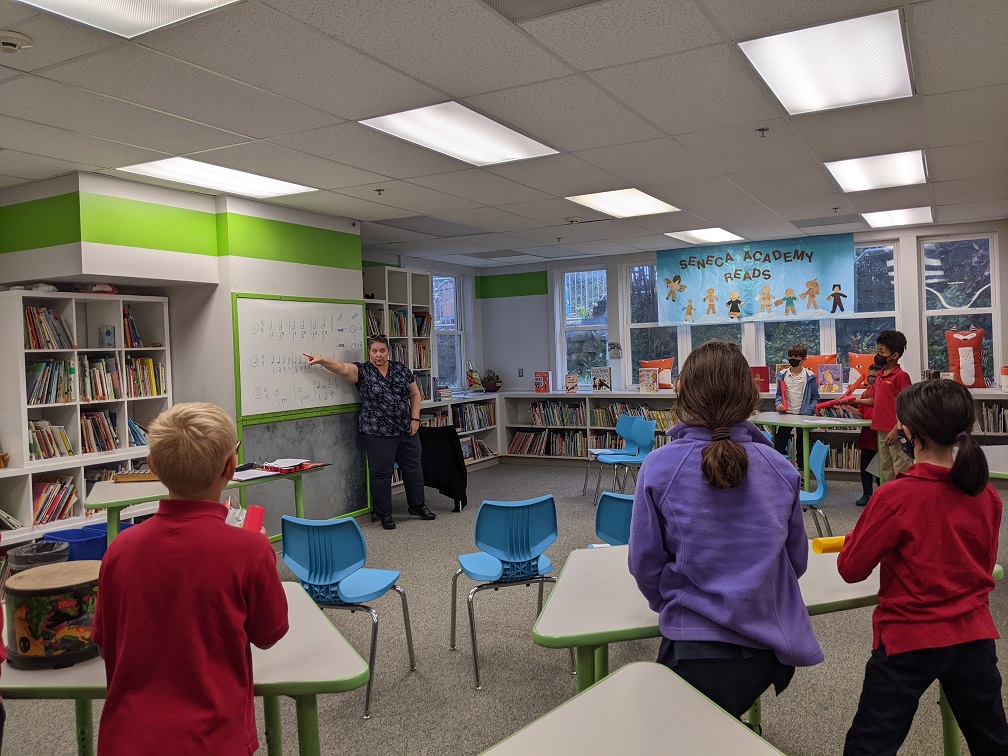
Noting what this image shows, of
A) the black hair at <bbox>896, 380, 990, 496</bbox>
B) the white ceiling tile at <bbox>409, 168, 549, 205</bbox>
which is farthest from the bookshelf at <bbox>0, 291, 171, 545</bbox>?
the black hair at <bbox>896, 380, 990, 496</bbox>

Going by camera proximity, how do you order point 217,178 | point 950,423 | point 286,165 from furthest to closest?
1. point 217,178
2. point 286,165
3. point 950,423

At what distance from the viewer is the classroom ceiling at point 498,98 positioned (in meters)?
2.73

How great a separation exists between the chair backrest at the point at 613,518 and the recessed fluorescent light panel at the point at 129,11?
7.97 feet

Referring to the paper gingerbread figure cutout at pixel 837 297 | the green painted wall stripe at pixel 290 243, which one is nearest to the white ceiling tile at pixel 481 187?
the green painted wall stripe at pixel 290 243

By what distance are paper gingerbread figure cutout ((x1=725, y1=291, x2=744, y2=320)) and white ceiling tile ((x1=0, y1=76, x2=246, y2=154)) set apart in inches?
245

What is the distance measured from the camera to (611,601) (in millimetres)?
2193

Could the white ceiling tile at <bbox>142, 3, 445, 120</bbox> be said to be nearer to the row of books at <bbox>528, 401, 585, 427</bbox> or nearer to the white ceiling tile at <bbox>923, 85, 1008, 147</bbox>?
the white ceiling tile at <bbox>923, 85, 1008, 147</bbox>

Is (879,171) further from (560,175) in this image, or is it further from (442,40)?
(442,40)

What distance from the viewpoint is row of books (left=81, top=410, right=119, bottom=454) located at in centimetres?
520

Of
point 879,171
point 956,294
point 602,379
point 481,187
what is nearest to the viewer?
point 879,171

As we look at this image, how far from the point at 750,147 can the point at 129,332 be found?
4.43 meters

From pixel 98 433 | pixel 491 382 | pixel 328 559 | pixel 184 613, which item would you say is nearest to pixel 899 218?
pixel 491 382

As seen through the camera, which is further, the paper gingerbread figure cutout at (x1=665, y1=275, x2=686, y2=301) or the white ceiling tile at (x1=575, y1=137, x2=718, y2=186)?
the paper gingerbread figure cutout at (x1=665, y1=275, x2=686, y2=301)

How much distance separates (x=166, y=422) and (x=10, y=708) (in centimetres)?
268
